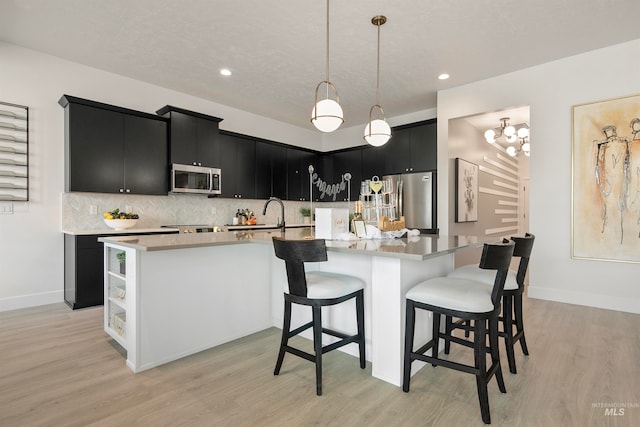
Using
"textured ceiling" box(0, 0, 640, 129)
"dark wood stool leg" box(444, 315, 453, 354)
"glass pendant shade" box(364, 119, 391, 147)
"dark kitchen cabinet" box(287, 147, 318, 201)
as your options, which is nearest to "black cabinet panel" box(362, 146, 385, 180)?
"dark kitchen cabinet" box(287, 147, 318, 201)

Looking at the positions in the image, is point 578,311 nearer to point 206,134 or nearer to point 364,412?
point 364,412

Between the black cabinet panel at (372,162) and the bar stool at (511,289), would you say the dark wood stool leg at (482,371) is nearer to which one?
the bar stool at (511,289)

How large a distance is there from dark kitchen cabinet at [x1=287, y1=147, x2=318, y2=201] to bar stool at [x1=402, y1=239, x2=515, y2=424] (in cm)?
459

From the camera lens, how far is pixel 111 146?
12.8 feet

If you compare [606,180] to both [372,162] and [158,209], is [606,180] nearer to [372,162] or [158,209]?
[372,162]

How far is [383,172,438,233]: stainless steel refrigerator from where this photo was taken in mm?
4883

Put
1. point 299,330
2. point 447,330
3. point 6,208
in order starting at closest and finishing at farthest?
point 299,330 < point 447,330 < point 6,208

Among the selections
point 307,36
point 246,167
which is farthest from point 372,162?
point 307,36

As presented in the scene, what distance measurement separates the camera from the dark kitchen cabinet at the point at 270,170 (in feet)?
18.6

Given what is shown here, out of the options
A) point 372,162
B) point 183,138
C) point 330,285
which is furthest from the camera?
point 372,162

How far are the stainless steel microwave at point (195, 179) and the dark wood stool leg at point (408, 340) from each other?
3664 millimetres

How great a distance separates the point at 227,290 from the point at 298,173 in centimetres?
410

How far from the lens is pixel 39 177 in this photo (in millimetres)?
3682

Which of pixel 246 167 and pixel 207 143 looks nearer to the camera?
pixel 207 143
